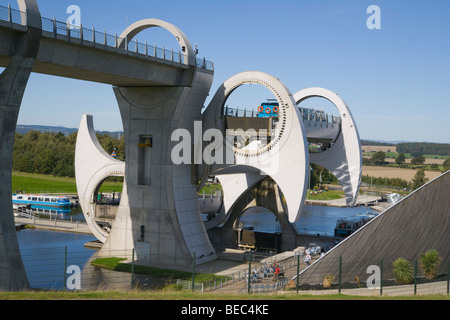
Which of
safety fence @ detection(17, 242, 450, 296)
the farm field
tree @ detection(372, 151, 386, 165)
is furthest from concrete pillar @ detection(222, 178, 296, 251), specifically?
tree @ detection(372, 151, 386, 165)

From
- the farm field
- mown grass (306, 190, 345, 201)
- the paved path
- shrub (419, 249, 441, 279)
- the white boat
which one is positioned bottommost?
the paved path

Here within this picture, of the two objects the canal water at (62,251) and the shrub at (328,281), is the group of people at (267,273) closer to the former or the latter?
the shrub at (328,281)

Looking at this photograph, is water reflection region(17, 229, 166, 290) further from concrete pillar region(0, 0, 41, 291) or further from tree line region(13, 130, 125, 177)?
tree line region(13, 130, 125, 177)

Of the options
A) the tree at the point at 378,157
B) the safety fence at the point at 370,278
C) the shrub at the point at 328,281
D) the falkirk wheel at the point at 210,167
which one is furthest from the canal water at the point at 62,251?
the tree at the point at 378,157

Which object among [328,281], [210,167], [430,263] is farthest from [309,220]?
[328,281]

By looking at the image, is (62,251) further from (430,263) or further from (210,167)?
(430,263)

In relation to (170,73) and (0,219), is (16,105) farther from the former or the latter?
(170,73)
